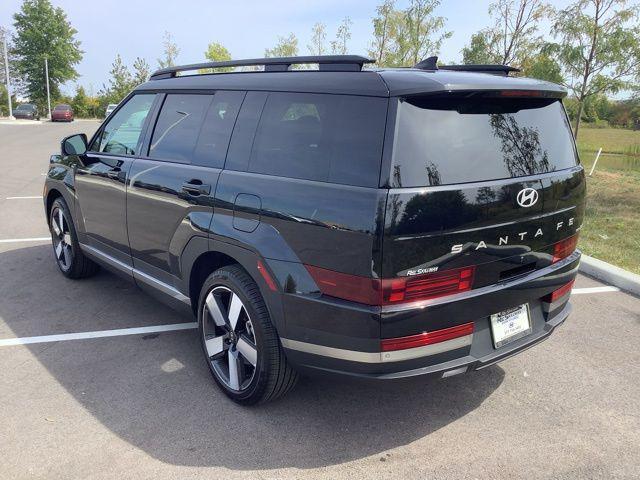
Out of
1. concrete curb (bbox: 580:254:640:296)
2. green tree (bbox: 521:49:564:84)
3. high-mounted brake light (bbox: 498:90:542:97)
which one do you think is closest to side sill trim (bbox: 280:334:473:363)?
high-mounted brake light (bbox: 498:90:542:97)

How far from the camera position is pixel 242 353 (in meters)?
3.16

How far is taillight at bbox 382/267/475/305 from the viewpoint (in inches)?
94.3

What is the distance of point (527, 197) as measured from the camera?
2.74 m

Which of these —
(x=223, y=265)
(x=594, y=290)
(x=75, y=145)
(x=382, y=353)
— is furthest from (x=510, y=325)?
(x=75, y=145)

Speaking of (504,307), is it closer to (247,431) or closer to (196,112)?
(247,431)

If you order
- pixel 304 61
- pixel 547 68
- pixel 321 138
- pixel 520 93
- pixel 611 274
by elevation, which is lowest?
pixel 611 274

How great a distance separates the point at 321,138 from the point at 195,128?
3.92 ft

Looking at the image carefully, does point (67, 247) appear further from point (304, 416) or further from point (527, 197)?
point (527, 197)

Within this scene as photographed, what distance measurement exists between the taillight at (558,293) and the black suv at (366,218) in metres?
0.01

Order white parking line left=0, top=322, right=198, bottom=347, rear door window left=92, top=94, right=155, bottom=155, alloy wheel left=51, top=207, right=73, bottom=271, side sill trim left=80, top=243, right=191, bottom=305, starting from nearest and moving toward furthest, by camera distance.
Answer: side sill trim left=80, top=243, right=191, bottom=305 → white parking line left=0, top=322, right=198, bottom=347 → rear door window left=92, top=94, right=155, bottom=155 → alloy wheel left=51, top=207, right=73, bottom=271

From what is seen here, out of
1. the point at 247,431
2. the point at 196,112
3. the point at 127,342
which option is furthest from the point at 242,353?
the point at 196,112

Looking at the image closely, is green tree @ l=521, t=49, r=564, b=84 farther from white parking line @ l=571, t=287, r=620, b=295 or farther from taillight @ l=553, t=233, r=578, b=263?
taillight @ l=553, t=233, r=578, b=263

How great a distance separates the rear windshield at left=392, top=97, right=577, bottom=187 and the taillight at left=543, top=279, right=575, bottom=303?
72cm

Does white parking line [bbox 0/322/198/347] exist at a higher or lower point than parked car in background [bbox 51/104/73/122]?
lower
